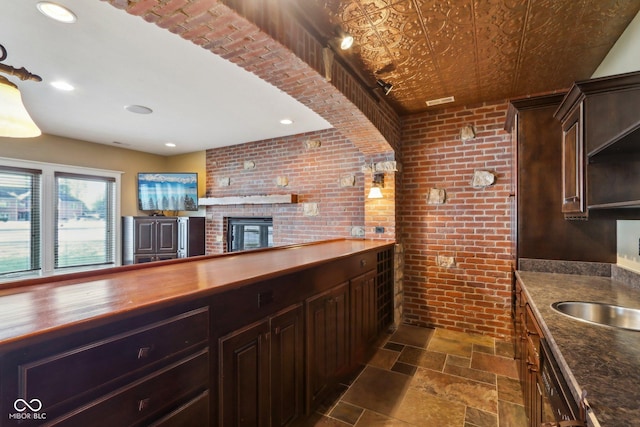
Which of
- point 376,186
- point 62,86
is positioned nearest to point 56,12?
point 62,86

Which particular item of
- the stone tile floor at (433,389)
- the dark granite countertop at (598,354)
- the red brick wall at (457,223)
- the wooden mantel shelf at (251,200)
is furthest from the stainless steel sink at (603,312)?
the wooden mantel shelf at (251,200)

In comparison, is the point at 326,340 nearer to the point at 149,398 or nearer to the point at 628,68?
the point at 149,398

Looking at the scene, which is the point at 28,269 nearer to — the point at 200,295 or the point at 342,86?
the point at 200,295

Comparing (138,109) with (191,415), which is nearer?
(191,415)

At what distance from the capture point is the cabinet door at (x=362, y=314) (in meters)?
2.42

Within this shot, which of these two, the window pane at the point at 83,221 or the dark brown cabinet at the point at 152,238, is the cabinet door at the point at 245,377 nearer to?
the dark brown cabinet at the point at 152,238

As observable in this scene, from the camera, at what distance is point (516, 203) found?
231 cm

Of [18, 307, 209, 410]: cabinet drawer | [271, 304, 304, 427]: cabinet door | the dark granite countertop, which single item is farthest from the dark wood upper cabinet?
[18, 307, 209, 410]: cabinet drawer

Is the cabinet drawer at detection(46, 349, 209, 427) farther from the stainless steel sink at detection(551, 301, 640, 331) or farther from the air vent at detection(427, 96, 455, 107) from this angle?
the air vent at detection(427, 96, 455, 107)

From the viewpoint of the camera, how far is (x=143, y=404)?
96 cm

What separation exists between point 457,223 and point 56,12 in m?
3.72

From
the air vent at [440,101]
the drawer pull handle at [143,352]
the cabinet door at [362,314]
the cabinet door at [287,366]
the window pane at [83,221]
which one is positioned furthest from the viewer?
the window pane at [83,221]

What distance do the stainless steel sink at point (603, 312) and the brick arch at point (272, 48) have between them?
1.89 metres

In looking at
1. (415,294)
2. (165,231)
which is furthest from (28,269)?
(415,294)
